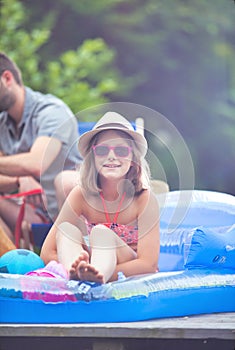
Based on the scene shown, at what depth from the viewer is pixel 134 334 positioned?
8.69ft

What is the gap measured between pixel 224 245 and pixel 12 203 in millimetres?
1706

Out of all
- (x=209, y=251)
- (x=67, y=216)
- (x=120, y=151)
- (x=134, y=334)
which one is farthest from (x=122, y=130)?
(x=134, y=334)

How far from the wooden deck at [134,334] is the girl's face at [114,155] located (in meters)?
0.57

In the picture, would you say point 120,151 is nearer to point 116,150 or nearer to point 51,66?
point 116,150

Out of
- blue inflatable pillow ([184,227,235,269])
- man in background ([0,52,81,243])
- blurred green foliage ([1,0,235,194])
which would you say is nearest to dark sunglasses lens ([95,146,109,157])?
blue inflatable pillow ([184,227,235,269])

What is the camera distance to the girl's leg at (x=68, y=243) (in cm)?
300

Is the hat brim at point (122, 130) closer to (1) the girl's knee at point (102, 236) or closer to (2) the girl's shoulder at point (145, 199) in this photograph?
(2) the girl's shoulder at point (145, 199)

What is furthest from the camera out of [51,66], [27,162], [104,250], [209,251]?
[51,66]

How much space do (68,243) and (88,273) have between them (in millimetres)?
267

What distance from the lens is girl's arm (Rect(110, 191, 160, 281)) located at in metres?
3.06

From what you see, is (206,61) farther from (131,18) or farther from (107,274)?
(107,274)

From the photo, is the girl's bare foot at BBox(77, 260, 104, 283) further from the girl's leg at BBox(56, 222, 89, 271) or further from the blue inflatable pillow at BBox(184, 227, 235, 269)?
the blue inflatable pillow at BBox(184, 227, 235, 269)

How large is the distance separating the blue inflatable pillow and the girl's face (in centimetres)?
35

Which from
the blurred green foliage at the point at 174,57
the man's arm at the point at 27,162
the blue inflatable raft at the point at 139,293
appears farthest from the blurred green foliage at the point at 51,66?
the blue inflatable raft at the point at 139,293
